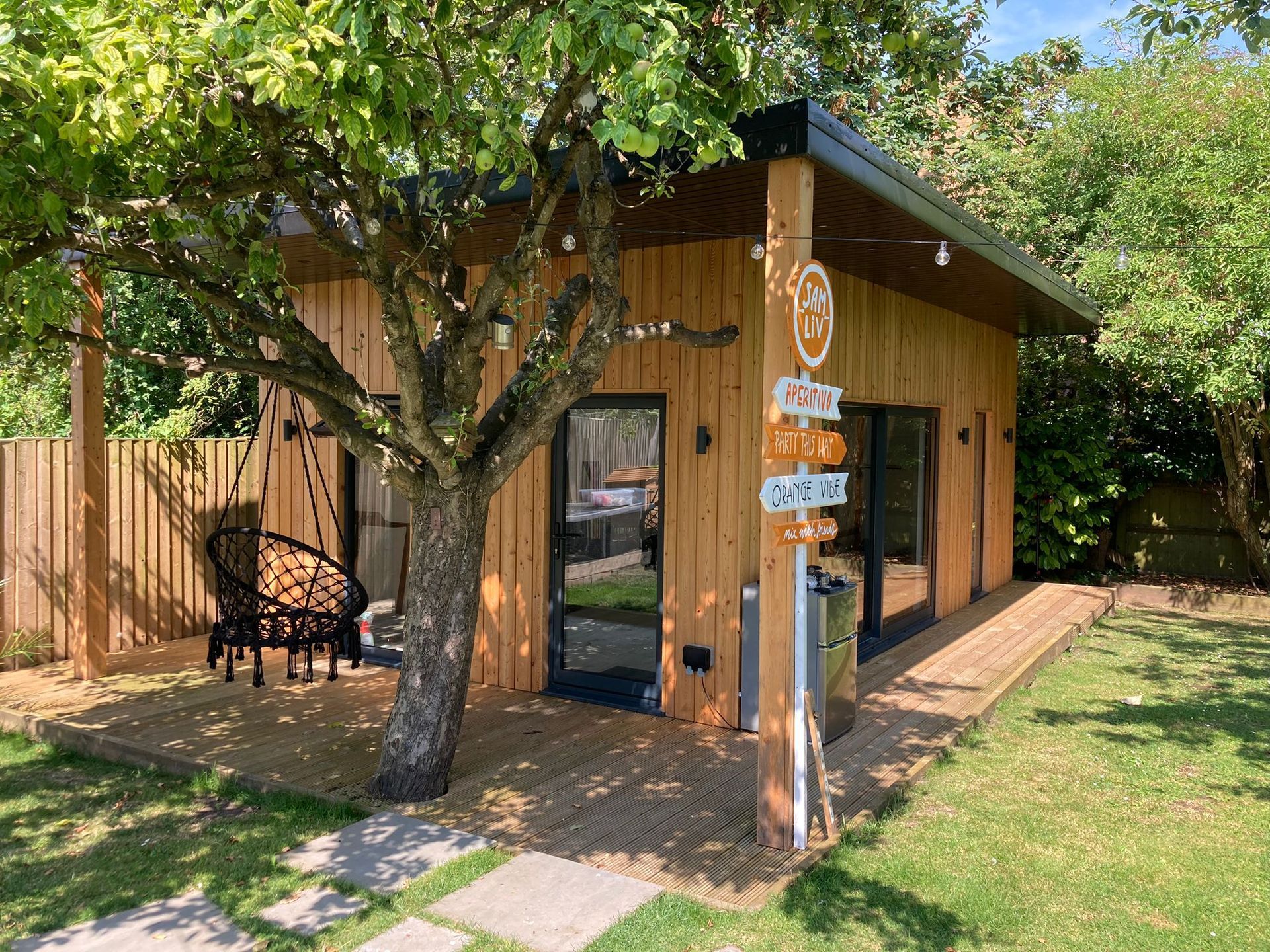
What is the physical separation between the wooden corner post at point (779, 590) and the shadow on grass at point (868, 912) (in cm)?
26

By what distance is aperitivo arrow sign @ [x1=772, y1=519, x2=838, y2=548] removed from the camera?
3727mm

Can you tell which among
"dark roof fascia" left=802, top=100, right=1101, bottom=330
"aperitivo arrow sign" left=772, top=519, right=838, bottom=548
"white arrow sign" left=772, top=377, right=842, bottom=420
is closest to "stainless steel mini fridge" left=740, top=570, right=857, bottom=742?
"aperitivo arrow sign" left=772, top=519, right=838, bottom=548

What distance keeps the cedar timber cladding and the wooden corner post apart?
1054mm

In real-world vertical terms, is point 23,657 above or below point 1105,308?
below

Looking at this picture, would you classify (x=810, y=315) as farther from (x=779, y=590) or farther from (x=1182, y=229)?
(x=1182, y=229)

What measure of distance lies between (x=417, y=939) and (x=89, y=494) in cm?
451

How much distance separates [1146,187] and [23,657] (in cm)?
976

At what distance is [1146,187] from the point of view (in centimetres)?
866

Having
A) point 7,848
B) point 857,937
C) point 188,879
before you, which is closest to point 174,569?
point 7,848

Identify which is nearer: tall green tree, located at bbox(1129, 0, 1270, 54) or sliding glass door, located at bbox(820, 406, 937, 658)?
tall green tree, located at bbox(1129, 0, 1270, 54)


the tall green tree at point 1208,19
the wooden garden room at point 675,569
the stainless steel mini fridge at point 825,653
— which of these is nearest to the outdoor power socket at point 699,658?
the wooden garden room at point 675,569

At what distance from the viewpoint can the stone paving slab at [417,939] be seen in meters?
3.12

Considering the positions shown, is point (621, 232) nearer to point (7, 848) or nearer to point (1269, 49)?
point (7, 848)

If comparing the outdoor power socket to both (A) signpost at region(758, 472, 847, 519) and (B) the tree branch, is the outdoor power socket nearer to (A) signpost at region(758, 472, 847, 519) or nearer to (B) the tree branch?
(A) signpost at region(758, 472, 847, 519)
